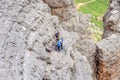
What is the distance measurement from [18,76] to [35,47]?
4.23 metres

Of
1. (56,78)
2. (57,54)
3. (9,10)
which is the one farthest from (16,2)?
(56,78)

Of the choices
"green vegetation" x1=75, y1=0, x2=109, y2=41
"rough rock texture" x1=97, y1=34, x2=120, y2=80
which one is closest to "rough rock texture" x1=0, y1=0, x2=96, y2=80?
"rough rock texture" x1=97, y1=34, x2=120, y2=80

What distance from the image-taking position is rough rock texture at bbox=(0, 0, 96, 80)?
1950 centimetres

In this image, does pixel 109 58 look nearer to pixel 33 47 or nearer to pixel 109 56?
pixel 109 56

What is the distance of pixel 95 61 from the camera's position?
33.1 meters

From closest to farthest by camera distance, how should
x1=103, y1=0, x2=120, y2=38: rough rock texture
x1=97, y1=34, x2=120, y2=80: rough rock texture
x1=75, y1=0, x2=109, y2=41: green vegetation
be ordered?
x1=97, y1=34, x2=120, y2=80: rough rock texture
x1=103, y1=0, x2=120, y2=38: rough rock texture
x1=75, y1=0, x2=109, y2=41: green vegetation

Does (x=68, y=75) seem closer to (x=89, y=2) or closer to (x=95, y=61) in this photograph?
(x=95, y=61)

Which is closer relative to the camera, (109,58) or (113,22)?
(109,58)

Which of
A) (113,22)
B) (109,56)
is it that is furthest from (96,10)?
(109,56)

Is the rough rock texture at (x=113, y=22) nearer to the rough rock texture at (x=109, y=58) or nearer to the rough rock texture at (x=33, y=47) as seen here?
the rough rock texture at (x=109, y=58)

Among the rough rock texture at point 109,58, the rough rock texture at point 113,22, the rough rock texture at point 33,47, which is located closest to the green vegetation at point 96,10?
the rough rock texture at point 113,22

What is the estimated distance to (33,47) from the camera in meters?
22.1

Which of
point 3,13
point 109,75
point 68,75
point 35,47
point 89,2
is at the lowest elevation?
point 89,2

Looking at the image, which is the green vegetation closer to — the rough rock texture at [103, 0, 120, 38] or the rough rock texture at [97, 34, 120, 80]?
the rough rock texture at [103, 0, 120, 38]
